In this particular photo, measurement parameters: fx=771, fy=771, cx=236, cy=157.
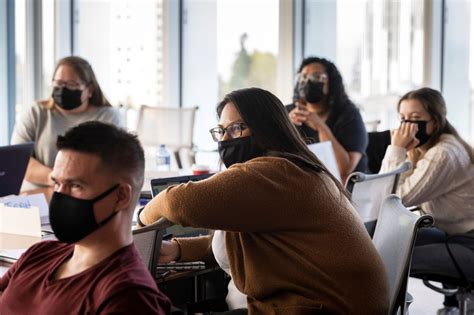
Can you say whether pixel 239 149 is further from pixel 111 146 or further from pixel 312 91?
pixel 312 91

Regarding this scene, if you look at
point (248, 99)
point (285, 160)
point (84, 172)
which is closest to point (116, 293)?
point (84, 172)

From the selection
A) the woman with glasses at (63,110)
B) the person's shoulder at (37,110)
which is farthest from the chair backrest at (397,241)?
the person's shoulder at (37,110)

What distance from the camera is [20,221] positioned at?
2359mm

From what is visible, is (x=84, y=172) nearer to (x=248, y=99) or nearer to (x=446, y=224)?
(x=248, y=99)

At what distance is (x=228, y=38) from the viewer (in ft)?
22.7

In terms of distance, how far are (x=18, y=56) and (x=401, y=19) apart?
3.11 m

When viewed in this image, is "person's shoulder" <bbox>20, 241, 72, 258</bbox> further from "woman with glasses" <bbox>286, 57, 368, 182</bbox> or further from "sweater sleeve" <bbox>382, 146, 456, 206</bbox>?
"woman with glasses" <bbox>286, 57, 368, 182</bbox>

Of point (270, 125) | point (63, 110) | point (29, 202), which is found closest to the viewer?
point (270, 125)

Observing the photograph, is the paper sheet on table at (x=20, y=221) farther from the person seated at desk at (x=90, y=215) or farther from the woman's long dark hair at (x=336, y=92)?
the woman's long dark hair at (x=336, y=92)

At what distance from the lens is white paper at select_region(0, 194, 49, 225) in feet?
8.38

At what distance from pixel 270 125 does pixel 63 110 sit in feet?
7.39

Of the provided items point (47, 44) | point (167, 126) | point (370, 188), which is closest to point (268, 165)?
point (370, 188)

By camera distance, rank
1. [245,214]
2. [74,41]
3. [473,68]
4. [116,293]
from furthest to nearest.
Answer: [74,41] → [473,68] → [245,214] → [116,293]

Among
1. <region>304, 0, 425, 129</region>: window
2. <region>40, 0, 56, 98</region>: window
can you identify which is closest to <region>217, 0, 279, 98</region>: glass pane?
<region>304, 0, 425, 129</region>: window
